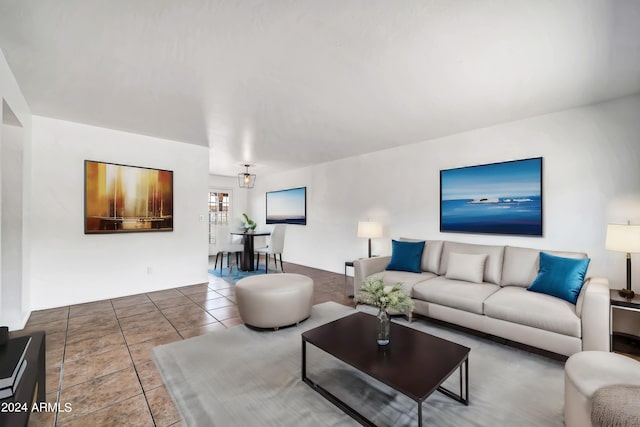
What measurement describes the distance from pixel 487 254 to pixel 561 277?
30.6 inches

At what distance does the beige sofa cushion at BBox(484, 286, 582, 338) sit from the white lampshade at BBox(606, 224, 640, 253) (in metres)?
0.66

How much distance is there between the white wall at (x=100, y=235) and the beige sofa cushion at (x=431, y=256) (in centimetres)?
359

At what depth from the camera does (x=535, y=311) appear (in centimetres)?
240

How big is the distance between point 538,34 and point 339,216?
4.20m

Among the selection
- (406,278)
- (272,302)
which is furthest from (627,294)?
(272,302)

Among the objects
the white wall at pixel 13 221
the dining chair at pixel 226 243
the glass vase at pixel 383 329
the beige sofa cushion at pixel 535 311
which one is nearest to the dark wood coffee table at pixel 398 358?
the glass vase at pixel 383 329

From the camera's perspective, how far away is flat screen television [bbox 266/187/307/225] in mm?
6609

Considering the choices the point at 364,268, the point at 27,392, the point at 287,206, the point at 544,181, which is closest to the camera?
the point at 27,392

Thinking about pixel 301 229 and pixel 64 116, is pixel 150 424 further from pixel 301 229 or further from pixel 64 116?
pixel 301 229

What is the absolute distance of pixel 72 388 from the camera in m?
1.95

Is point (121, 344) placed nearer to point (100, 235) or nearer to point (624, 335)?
point (100, 235)

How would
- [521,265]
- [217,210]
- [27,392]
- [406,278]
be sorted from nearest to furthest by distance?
1. [27,392]
2. [521,265]
3. [406,278]
4. [217,210]

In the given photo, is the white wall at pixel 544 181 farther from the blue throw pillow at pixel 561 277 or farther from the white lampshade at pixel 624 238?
the blue throw pillow at pixel 561 277

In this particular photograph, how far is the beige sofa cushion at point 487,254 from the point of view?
320 centimetres
